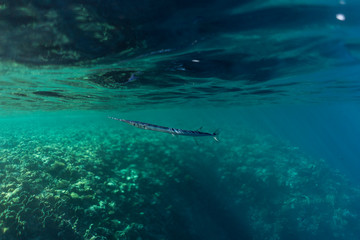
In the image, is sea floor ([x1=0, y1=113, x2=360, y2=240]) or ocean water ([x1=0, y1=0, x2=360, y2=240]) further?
sea floor ([x1=0, y1=113, x2=360, y2=240])

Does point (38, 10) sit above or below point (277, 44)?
above

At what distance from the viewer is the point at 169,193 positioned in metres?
15.8

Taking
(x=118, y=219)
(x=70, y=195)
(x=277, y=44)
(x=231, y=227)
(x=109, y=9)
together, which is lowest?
(x=231, y=227)

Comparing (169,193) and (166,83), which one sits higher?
(166,83)

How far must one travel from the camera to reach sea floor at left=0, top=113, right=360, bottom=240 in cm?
966

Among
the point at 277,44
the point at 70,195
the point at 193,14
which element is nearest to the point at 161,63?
the point at 193,14

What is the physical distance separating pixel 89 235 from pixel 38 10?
9.26 metres

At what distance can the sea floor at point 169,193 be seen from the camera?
31.7 ft

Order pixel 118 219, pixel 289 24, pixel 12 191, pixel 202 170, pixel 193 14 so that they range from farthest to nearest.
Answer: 1. pixel 202 170
2. pixel 118 219
3. pixel 12 191
4. pixel 289 24
5. pixel 193 14

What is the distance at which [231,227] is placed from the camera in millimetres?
17312

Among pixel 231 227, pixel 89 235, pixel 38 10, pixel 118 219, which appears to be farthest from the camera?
pixel 231 227

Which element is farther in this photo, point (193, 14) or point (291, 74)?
point (291, 74)

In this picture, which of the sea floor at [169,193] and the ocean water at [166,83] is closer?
the ocean water at [166,83]

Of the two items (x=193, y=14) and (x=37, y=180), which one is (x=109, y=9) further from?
(x=37, y=180)
